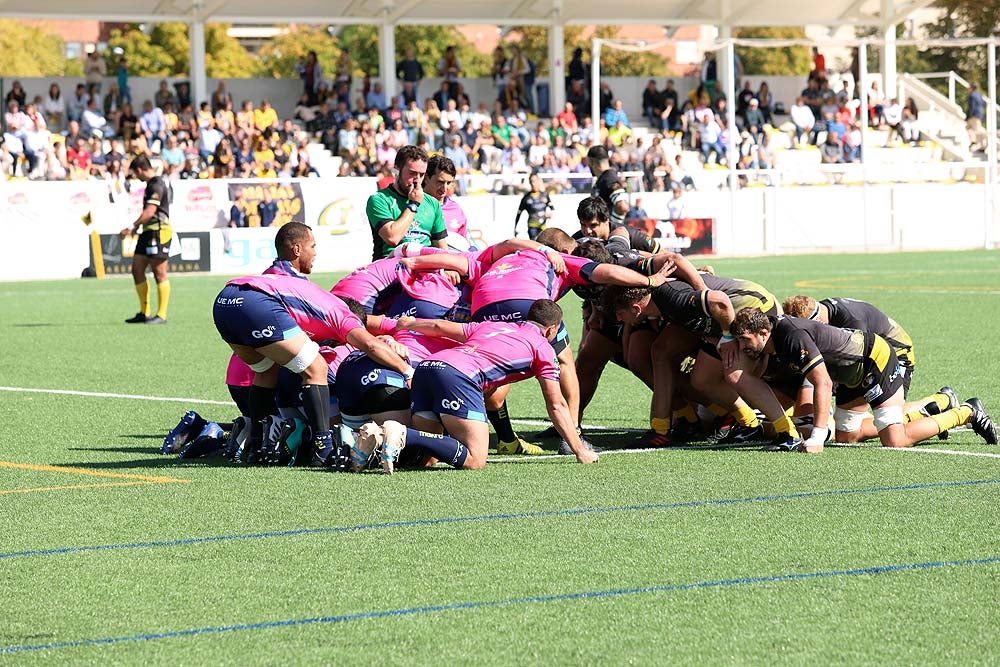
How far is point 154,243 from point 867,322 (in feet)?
36.2

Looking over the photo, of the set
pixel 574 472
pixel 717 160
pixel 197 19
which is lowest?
pixel 574 472

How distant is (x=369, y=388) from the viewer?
8773mm

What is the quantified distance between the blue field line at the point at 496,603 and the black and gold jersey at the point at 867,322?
3.34 meters

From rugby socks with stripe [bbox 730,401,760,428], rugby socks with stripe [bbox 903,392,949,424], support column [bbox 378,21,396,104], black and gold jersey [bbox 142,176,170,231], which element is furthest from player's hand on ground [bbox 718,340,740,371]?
support column [bbox 378,21,396,104]

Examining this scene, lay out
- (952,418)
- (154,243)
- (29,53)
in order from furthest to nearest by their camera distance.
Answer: (29,53) < (154,243) < (952,418)

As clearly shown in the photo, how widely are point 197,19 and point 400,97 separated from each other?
5.14 m

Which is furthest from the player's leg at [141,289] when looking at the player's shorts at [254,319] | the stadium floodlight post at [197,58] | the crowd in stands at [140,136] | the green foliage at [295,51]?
the green foliage at [295,51]

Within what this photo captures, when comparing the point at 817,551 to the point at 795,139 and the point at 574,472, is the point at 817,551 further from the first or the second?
the point at 795,139

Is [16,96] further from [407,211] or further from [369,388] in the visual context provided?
[369,388]

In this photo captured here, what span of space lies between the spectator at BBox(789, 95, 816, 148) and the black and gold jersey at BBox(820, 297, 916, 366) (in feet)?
102

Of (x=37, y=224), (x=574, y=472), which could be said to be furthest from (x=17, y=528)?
(x=37, y=224)

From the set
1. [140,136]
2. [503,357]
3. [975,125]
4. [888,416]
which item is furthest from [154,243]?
[975,125]

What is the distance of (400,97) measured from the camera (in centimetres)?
3719

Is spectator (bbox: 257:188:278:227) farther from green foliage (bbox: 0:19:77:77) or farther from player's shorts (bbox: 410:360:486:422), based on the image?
green foliage (bbox: 0:19:77:77)
